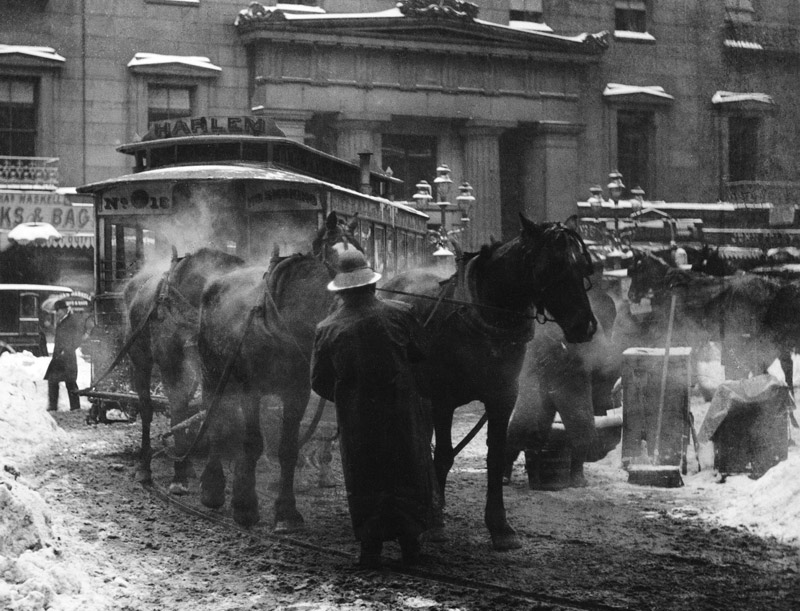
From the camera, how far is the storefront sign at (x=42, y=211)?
30.5 meters

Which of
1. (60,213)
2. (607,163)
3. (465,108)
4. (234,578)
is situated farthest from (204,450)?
(607,163)

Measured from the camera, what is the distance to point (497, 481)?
8.12 meters

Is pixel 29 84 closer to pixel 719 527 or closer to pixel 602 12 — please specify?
pixel 602 12

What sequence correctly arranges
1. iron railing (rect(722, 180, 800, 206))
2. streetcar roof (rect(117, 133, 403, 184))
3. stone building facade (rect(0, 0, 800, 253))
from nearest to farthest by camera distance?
streetcar roof (rect(117, 133, 403, 184)) → stone building facade (rect(0, 0, 800, 253)) → iron railing (rect(722, 180, 800, 206))

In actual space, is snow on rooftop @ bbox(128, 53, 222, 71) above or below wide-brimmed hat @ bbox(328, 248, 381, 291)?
above

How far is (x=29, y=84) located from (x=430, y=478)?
28.0 metres

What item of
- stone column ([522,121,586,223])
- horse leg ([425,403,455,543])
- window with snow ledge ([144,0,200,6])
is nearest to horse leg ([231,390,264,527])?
horse leg ([425,403,455,543])

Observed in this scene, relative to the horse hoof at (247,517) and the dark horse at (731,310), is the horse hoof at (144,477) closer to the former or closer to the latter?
the horse hoof at (247,517)

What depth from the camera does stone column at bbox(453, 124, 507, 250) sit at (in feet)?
117

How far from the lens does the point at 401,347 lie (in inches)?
288

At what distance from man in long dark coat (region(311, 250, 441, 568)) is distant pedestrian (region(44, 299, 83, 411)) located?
1194cm

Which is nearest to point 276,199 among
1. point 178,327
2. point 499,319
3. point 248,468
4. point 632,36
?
point 178,327

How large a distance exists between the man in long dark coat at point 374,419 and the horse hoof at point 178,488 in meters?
3.62

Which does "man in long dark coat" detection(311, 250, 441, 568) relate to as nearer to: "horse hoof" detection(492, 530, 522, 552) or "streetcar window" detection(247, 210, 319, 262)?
"horse hoof" detection(492, 530, 522, 552)
